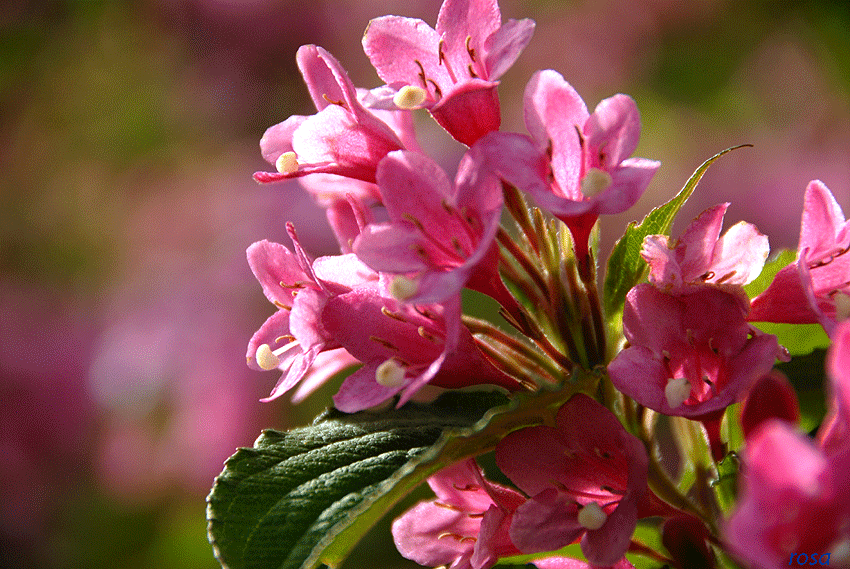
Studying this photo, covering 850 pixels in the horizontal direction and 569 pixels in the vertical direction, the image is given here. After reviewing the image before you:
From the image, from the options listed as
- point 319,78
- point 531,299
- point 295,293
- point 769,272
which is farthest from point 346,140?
point 769,272

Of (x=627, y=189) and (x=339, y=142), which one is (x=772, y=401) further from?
(x=339, y=142)

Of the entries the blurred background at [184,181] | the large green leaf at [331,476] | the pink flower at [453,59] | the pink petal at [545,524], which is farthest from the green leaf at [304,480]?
the blurred background at [184,181]

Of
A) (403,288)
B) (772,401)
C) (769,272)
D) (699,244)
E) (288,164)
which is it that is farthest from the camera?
(769,272)

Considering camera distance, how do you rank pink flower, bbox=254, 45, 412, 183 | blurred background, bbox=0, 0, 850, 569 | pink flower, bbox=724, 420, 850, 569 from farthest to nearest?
blurred background, bbox=0, 0, 850, 569
pink flower, bbox=254, 45, 412, 183
pink flower, bbox=724, 420, 850, 569

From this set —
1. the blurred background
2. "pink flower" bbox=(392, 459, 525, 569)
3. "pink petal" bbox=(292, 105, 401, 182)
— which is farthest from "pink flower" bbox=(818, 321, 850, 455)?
the blurred background

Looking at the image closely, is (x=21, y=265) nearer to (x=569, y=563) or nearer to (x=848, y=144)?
(x=569, y=563)

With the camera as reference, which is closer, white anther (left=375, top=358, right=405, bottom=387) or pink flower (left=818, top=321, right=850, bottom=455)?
pink flower (left=818, top=321, right=850, bottom=455)

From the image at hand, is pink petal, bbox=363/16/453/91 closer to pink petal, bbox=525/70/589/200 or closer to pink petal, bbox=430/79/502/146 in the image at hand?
pink petal, bbox=430/79/502/146
